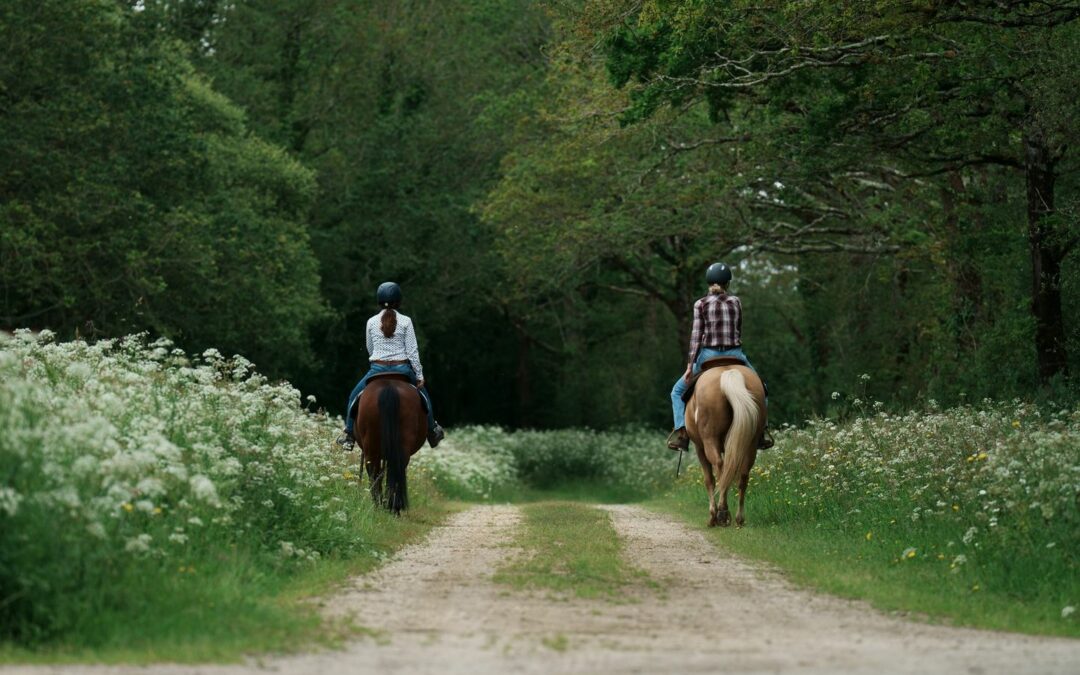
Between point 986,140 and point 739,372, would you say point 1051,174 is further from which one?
point 739,372

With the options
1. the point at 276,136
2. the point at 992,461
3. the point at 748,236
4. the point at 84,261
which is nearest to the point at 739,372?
the point at 992,461

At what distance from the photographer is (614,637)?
8.00 m

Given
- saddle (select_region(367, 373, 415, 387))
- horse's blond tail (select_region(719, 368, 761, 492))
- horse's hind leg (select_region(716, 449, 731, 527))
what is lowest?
horse's hind leg (select_region(716, 449, 731, 527))

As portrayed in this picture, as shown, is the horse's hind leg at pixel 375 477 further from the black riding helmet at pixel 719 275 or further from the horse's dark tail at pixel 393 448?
the black riding helmet at pixel 719 275

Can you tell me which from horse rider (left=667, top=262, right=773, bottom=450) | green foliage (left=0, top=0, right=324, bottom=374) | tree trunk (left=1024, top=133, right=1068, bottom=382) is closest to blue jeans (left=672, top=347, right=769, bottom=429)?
horse rider (left=667, top=262, right=773, bottom=450)

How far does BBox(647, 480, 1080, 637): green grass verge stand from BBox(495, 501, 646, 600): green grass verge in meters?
1.27

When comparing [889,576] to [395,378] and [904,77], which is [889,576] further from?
[904,77]

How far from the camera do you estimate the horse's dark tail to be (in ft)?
51.7

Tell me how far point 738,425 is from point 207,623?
8.18 metres

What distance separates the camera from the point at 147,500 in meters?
9.02

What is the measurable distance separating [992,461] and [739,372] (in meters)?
4.11

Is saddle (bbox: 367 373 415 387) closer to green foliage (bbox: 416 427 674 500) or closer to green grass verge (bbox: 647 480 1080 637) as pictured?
green grass verge (bbox: 647 480 1080 637)

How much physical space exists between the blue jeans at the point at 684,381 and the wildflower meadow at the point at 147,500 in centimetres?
408

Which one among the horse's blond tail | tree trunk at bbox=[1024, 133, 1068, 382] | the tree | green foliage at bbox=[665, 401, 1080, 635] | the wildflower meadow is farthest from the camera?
tree trunk at bbox=[1024, 133, 1068, 382]
